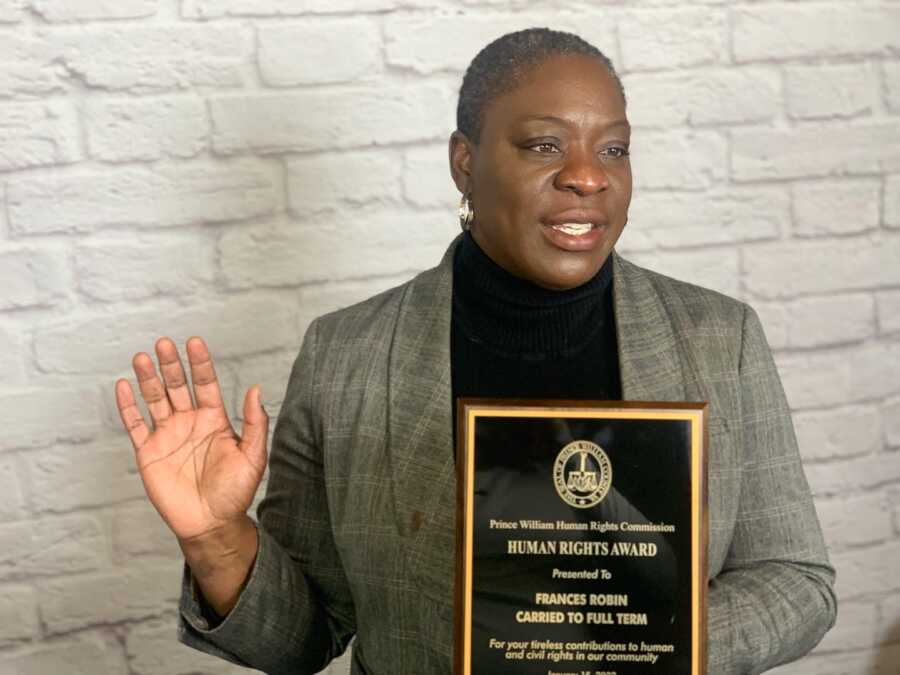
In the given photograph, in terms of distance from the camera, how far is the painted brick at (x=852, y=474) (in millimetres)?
1966

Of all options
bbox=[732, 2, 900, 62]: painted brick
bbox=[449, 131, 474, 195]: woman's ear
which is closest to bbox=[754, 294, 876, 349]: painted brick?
bbox=[732, 2, 900, 62]: painted brick

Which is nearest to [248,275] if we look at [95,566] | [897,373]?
[95,566]

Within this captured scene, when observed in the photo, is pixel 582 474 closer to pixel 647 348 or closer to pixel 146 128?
pixel 647 348

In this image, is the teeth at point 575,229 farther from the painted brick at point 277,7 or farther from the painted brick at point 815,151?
the painted brick at point 815,151

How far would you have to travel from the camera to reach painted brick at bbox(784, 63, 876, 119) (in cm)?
187

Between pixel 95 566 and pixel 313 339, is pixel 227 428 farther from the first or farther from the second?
pixel 95 566

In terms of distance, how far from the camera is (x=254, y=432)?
1.19 m

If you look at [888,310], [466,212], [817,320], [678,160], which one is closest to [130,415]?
[466,212]

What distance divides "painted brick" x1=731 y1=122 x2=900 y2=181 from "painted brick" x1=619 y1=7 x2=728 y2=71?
125mm

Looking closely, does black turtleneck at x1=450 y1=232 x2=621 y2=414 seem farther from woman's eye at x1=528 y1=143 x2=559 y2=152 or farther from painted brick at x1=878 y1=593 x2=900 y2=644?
painted brick at x1=878 y1=593 x2=900 y2=644

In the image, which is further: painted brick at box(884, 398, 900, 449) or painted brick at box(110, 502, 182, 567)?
painted brick at box(884, 398, 900, 449)

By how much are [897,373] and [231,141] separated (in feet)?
3.42

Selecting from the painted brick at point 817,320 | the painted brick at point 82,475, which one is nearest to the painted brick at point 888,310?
the painted brick at point 817,320

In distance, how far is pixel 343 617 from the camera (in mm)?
1368
